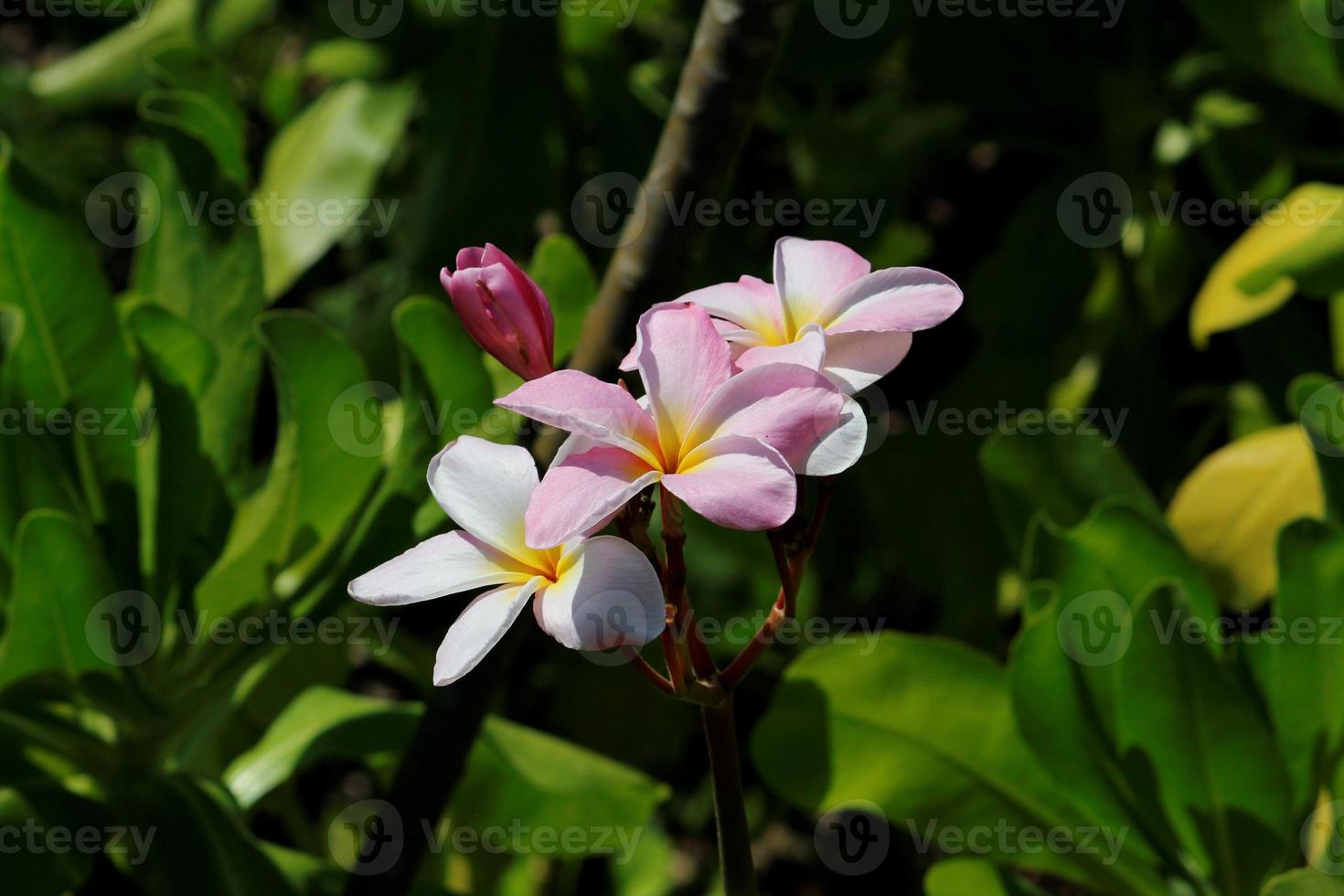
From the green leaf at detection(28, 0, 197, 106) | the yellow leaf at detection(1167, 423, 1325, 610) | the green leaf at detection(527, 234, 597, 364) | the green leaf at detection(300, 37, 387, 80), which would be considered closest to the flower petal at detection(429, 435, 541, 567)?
the green leaf at detection(527, 234, 597, 364)

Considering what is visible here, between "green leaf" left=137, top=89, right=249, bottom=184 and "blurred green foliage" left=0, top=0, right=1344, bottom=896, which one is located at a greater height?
"green leaf" left=137, top=89, right=249, bottom=184

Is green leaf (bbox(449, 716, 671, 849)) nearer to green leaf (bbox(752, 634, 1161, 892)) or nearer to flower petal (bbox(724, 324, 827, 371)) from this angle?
green leaf (bbox(752, 634, 1161, 892))

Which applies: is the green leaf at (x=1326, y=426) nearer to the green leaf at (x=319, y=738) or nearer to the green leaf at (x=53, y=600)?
the green leaf at (x=319, y=738)

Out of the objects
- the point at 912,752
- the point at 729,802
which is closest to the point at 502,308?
the point at 729,802

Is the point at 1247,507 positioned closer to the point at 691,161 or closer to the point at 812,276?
the point at 691,161

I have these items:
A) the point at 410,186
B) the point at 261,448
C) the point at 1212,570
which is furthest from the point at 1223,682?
the point at 261,448

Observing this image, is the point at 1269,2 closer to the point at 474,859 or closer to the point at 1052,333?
the point at 1052,333
